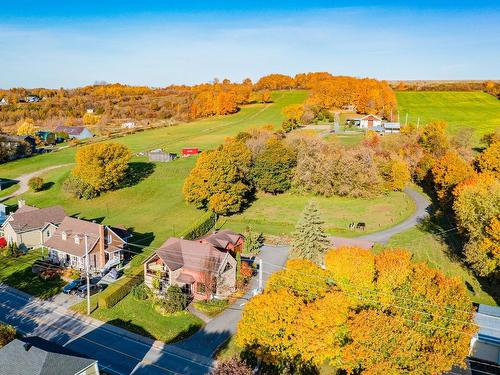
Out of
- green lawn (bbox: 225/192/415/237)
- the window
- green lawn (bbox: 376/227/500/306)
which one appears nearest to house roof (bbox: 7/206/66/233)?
green lawn (bbox: 225/192/415/237)

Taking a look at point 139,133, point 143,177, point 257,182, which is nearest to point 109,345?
point 257,182

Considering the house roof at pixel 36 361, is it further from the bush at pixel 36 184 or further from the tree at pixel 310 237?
the bush at pixel 36 184

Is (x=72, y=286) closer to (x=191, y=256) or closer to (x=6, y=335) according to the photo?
(x=191, y=256)

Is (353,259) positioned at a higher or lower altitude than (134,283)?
higher

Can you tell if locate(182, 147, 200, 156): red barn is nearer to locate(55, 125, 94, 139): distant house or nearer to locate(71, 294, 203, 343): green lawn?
locate(55, 125, 94, 139): distant house

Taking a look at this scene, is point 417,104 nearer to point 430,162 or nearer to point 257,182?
point 430,162

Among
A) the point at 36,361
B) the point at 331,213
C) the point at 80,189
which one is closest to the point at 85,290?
the point at 36,361
